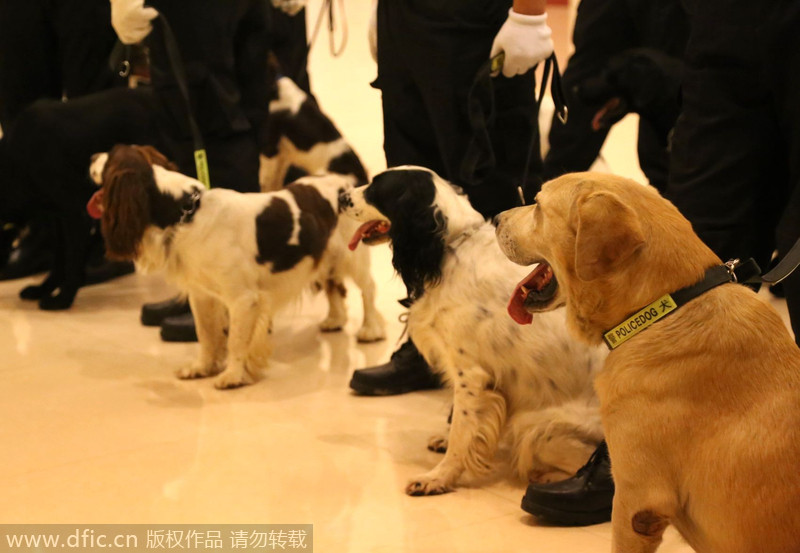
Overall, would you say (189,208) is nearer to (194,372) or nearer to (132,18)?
(194,372)

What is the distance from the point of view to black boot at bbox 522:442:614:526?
8.48ft

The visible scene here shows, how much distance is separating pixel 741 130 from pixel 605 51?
1884 millimetres

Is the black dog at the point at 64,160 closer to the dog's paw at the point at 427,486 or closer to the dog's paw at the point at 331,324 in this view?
the dog's paw at the point at 331,324

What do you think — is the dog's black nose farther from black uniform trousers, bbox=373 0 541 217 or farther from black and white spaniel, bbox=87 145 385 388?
black and white spaniel, bbox=87 145 385 388

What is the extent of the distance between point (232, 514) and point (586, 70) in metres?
2.61

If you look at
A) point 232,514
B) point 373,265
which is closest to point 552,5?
point 373,265

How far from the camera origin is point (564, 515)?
2.59m

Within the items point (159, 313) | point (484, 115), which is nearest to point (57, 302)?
point (159, 313)

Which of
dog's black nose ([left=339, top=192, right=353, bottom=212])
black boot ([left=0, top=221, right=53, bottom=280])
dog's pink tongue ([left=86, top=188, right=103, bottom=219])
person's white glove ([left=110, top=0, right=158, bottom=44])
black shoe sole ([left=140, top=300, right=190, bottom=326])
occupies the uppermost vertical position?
person's white glove ([left=110, top=0, right=158, bottom=44])

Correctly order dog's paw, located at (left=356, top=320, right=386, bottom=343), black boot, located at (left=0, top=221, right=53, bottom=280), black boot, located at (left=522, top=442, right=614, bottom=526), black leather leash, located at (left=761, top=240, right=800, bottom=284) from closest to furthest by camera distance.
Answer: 1. black leather leash, located at (left=761, top=240, right=800, bottom=284)
2. black boot, located at (left=522, top=442, right=614, bottom=526)
3. dog's paw, located at (left=356, top=320, right=386, bottom=343)
4. black boot, located at (left=0, top=221, right=53, bottom=280)

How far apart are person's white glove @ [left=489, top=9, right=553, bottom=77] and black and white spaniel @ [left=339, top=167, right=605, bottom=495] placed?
469 millimetres

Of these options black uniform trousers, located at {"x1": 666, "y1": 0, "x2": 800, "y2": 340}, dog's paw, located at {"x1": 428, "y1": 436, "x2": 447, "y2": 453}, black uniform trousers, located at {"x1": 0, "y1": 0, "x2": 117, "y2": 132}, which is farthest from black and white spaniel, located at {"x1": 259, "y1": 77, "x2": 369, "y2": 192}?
black uniform trousers, located at {"x1": 666, "y1": 0, "x2": 800, "y2": 340}

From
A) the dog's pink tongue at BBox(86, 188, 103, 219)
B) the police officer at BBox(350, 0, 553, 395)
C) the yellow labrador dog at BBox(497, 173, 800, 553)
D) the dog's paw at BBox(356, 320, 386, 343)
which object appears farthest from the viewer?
the dog's paw at BBox(356, 320, 386, 343)

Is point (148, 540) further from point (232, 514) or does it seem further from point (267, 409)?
point (267, 409)
